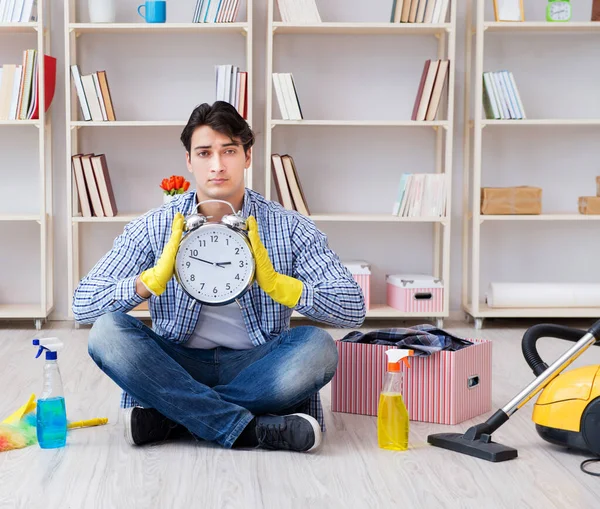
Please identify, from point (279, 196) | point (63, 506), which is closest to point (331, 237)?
point (279, 196)

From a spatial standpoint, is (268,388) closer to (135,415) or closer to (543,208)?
(135,415)

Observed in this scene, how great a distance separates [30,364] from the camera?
3.44 metres

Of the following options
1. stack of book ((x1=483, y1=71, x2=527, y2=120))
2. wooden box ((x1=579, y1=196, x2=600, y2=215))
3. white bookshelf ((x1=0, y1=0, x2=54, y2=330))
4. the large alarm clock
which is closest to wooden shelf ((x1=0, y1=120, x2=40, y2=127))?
white bookshelf ((x1=0, y1=0, x2=54, y2=330))

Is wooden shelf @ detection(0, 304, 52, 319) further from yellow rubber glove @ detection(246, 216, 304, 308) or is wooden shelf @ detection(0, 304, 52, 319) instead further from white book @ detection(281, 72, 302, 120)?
yellow rubber glove @ detection(246, 216, 304, 308)

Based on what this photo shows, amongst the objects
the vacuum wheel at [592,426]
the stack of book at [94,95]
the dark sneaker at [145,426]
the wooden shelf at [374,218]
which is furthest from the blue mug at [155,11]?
the vacuum wheel at [592,426]

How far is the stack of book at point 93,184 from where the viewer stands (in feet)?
13.8

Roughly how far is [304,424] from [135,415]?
1.39ft

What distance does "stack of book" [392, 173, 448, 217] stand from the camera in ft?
14.1

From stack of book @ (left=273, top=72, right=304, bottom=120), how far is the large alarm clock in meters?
2.05

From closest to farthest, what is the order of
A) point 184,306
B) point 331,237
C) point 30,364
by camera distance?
point 184,306 < point 30,364 < point 331,237

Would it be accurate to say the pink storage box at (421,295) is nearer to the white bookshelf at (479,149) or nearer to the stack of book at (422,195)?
the white bookshelf at (479,149)

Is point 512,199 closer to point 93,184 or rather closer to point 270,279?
point 93,184

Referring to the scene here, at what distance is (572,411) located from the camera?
223 centimetres

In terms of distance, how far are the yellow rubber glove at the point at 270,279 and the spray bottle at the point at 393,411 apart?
0.28 m
